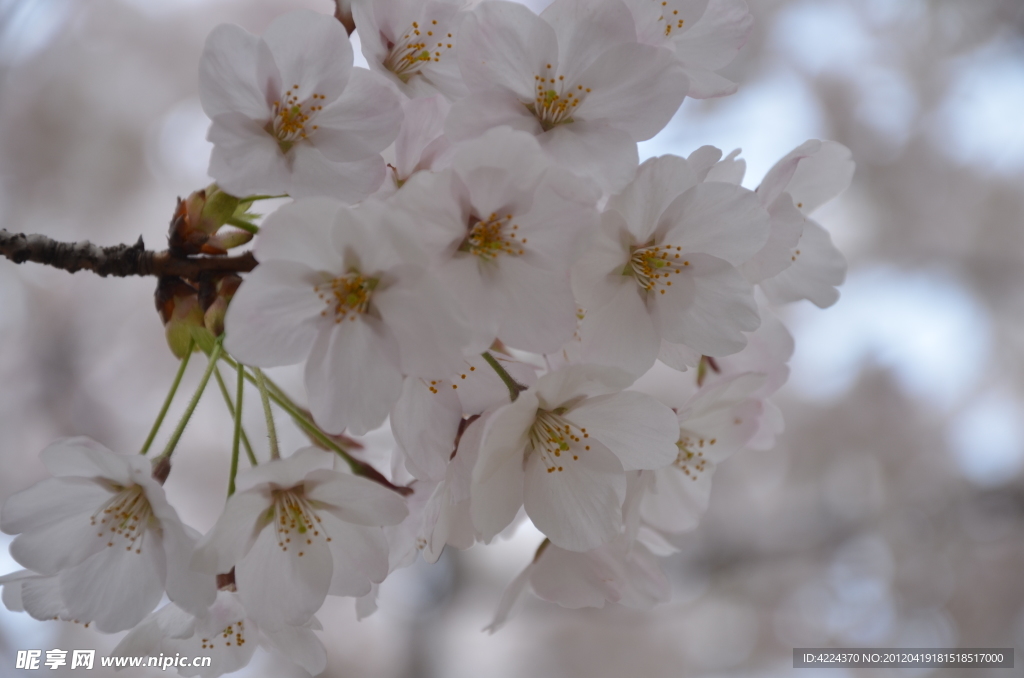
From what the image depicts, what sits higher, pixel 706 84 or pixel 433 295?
pixel 706 84

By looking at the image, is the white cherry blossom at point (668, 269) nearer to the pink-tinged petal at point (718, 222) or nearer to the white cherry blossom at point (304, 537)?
the pink-tinged petal at point (718, 222)

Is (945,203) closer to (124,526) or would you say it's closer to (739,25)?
(739,25)

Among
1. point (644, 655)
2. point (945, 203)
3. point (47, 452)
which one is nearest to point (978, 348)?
point (945, 203)

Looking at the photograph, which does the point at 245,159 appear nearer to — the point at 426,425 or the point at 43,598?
the point at 426,425

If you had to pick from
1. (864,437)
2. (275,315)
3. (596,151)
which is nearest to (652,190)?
(596,151)

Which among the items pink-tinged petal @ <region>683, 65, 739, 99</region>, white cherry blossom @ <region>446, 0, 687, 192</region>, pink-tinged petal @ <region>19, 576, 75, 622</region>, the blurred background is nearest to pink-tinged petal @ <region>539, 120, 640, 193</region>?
white cherry blossom @ <region>446, 0, 687, 192</region>

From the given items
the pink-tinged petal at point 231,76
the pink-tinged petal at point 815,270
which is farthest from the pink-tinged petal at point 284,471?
the pink-tinged petal at point 815,270
